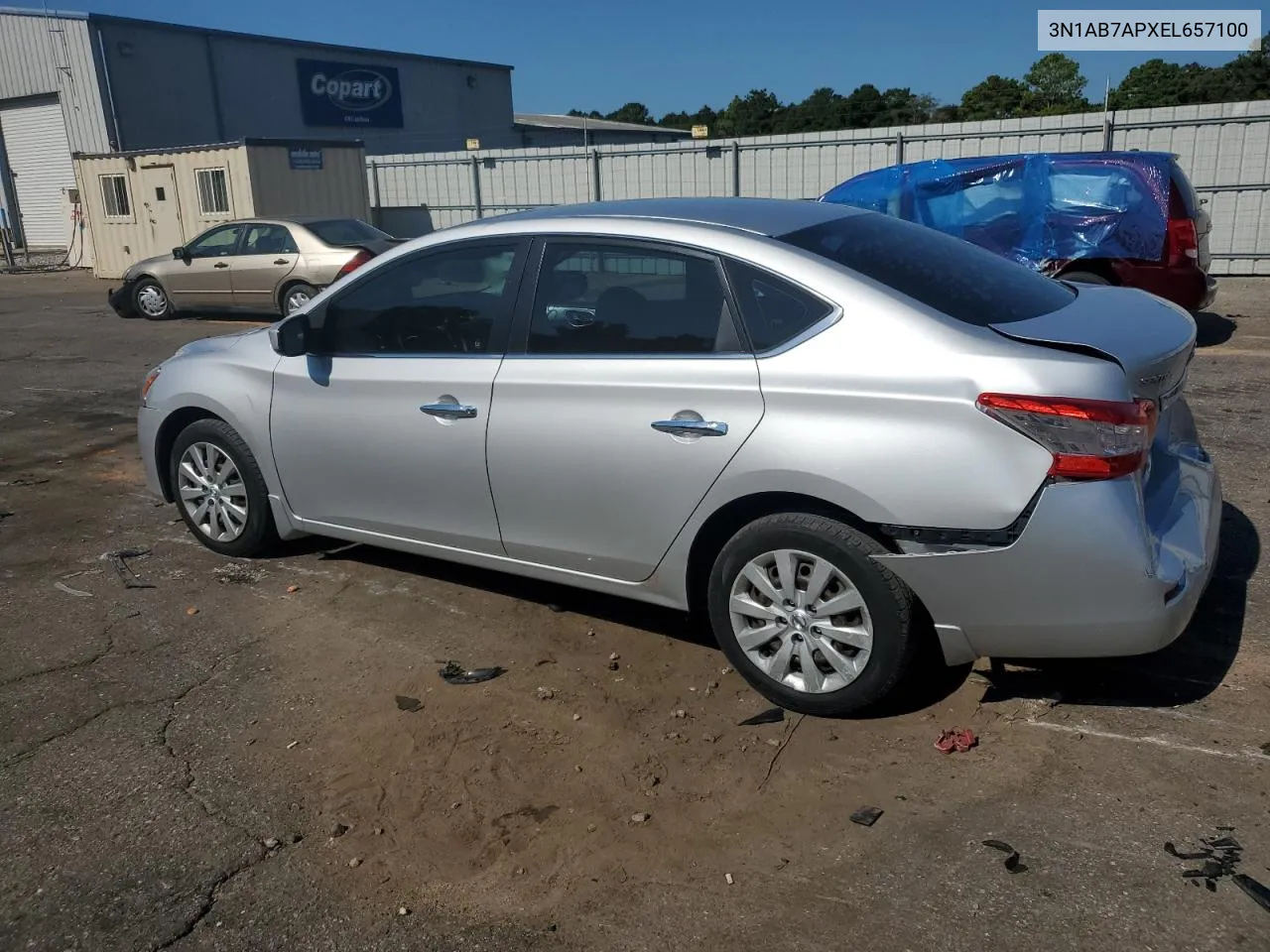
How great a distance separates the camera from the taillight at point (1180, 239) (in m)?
9.55

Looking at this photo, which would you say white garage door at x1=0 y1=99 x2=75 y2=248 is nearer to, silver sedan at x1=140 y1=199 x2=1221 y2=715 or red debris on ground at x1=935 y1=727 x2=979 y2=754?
silver sedan at x1=140 y1=199 x2=1221 y2=715

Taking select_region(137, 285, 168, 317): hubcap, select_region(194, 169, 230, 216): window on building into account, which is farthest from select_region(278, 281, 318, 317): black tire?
select_region(194, 169, 230, 216): window on building

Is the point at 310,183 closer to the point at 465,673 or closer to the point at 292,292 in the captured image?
the point at 292,292

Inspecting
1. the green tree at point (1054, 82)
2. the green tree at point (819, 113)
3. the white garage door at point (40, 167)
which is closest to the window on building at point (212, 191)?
the white garage door at point (40, 167)

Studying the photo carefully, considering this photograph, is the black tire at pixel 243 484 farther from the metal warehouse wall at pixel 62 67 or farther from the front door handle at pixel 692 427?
the metal warehouse wall at pixel 62 67

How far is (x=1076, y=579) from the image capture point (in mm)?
3115

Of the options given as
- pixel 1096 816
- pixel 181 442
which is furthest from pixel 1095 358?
pixel 181 442

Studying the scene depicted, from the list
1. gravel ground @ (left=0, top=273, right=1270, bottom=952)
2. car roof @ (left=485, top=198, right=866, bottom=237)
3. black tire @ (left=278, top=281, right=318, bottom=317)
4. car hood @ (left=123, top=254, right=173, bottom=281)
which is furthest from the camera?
car hood @ (left=123, top=254, right=173, bottom=281)

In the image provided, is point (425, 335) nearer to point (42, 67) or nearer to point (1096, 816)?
point (1096, 816)

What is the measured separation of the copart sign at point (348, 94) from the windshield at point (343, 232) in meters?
20.9

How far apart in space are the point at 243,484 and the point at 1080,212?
27.1ft

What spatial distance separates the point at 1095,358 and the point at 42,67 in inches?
1269

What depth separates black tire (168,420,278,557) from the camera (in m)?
5.06

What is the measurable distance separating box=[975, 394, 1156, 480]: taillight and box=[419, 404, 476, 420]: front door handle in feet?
6.68
